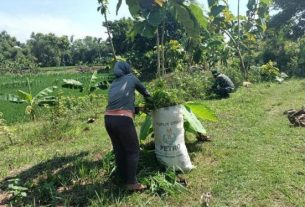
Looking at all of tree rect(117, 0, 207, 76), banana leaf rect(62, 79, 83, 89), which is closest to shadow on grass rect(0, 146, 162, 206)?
tree rect(117, 0, 207, 76)

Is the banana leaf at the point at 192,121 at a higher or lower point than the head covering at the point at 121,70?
lower

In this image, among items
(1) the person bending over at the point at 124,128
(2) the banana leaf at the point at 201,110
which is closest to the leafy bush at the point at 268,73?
(2) the banana leaf at the point at 201,110

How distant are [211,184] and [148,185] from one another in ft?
2.53

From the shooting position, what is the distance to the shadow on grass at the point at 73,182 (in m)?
4.92

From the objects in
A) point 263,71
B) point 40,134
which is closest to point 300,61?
point 263,71

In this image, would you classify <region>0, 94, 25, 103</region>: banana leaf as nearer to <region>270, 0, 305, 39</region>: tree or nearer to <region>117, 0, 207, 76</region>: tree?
<region>117, 0, 207, 76</region>: tree

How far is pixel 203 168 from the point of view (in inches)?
229

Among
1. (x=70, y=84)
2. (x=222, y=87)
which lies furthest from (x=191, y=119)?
(x=222, y=87)

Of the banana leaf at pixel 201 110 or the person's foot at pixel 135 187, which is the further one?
the banana leaf at pixel 201 110

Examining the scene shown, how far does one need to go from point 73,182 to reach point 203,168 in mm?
1749

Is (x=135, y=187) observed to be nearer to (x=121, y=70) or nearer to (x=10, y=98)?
(x=121, y=70)

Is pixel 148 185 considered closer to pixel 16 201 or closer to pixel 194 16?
pixel 16 201

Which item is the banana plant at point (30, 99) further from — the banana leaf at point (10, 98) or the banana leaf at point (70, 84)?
the banana leaf at point (70, 84)

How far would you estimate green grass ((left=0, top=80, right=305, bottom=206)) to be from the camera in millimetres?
4855
